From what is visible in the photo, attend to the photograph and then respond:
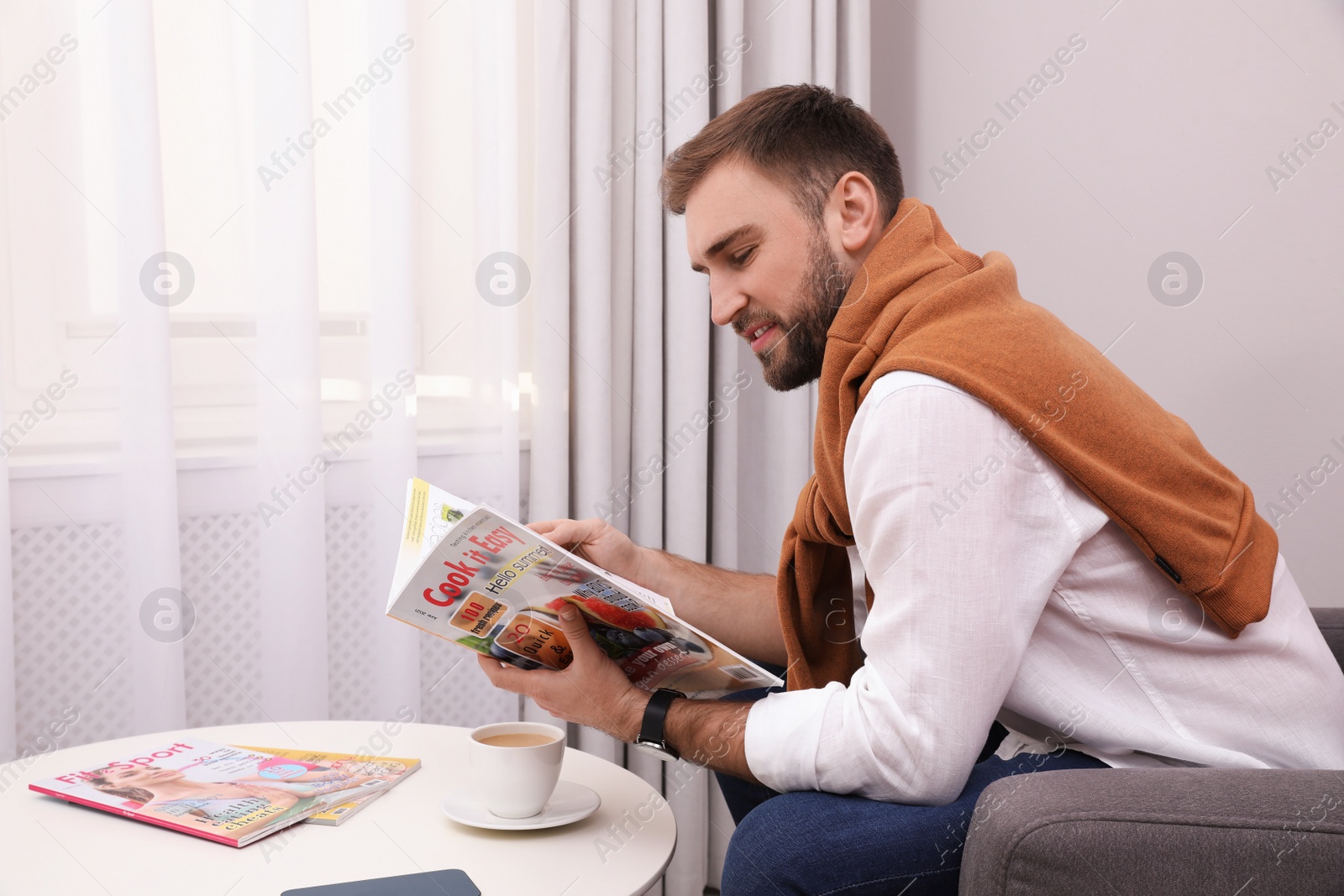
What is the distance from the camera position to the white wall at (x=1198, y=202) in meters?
1.73

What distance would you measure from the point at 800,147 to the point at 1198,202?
97 centimetres

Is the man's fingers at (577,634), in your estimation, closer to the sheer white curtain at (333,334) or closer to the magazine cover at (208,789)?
the magazine cover at (208,789)

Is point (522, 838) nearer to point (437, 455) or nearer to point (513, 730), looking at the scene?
point (513, 730)

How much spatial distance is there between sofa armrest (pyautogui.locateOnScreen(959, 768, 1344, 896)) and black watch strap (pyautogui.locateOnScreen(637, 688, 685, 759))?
0.38 m

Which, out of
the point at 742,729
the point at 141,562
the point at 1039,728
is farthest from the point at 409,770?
the point at 141,562

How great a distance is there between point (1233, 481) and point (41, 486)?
4.86 ft

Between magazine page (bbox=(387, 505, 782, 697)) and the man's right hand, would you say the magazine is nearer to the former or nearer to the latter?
magazine page (bbox=(387, 505, 782, 697))

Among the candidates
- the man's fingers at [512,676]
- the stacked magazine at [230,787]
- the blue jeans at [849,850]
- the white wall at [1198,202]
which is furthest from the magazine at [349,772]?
the white wall at [1198,202]

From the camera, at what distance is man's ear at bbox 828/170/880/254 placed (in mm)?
1201

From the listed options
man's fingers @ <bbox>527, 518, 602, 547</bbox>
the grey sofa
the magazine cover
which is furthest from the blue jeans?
man's fingers @ <bbox>527, 518, 602, 547</bbox>

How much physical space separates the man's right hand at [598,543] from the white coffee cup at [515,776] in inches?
17.0

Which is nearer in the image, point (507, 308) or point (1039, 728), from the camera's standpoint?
point (1039, 728)

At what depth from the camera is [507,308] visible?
1790 mm

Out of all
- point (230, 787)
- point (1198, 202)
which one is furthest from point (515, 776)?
point (1198, 202)
